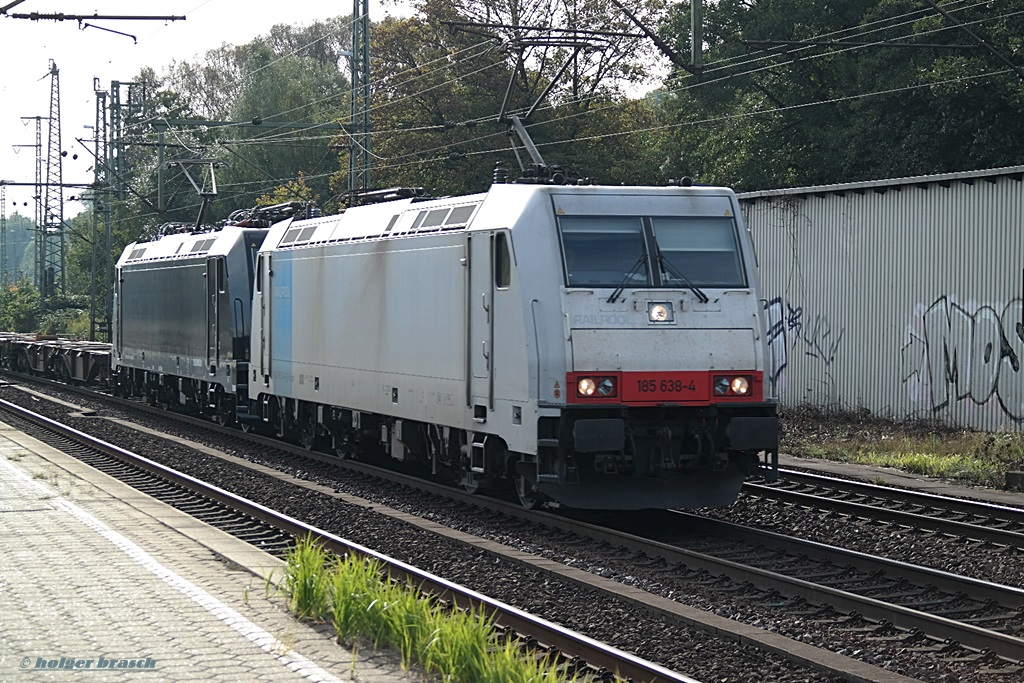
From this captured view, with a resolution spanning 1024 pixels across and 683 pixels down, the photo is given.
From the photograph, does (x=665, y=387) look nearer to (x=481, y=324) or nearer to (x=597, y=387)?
(x=597, y=387)

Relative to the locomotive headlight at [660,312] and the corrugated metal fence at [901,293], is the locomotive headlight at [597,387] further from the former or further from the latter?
the corrugated metal fence at [901,293]

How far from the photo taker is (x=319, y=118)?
8050 centimetres

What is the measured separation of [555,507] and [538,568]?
328cm

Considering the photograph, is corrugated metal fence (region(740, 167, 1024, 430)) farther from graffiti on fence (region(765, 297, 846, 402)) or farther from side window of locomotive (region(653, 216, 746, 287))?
side window of locomotive (region(653, 216, 746, 287))

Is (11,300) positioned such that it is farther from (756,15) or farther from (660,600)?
(660,600)

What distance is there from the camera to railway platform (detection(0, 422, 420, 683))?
7.35 metres

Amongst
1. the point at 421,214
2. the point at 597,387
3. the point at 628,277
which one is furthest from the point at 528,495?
the point at 421,214

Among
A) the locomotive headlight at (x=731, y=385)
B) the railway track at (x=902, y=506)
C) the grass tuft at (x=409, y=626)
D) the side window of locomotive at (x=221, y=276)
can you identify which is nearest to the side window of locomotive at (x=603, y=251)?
the locomotive headlight at (x=731, y=385)

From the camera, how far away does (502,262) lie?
13195 mm

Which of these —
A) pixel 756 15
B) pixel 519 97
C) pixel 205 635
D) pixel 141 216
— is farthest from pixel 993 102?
pixel 141 216

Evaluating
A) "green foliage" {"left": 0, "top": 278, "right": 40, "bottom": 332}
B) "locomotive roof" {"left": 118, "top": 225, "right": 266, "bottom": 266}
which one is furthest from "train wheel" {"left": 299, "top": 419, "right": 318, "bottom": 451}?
"green foliage" {"left": 0, "top": 278, "right": 40, "bottom": 332}

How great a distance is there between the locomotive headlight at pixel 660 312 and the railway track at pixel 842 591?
75.7 inches

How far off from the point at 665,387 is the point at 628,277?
1.07 metres

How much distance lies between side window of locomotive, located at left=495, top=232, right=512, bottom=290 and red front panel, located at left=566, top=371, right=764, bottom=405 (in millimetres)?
1201
